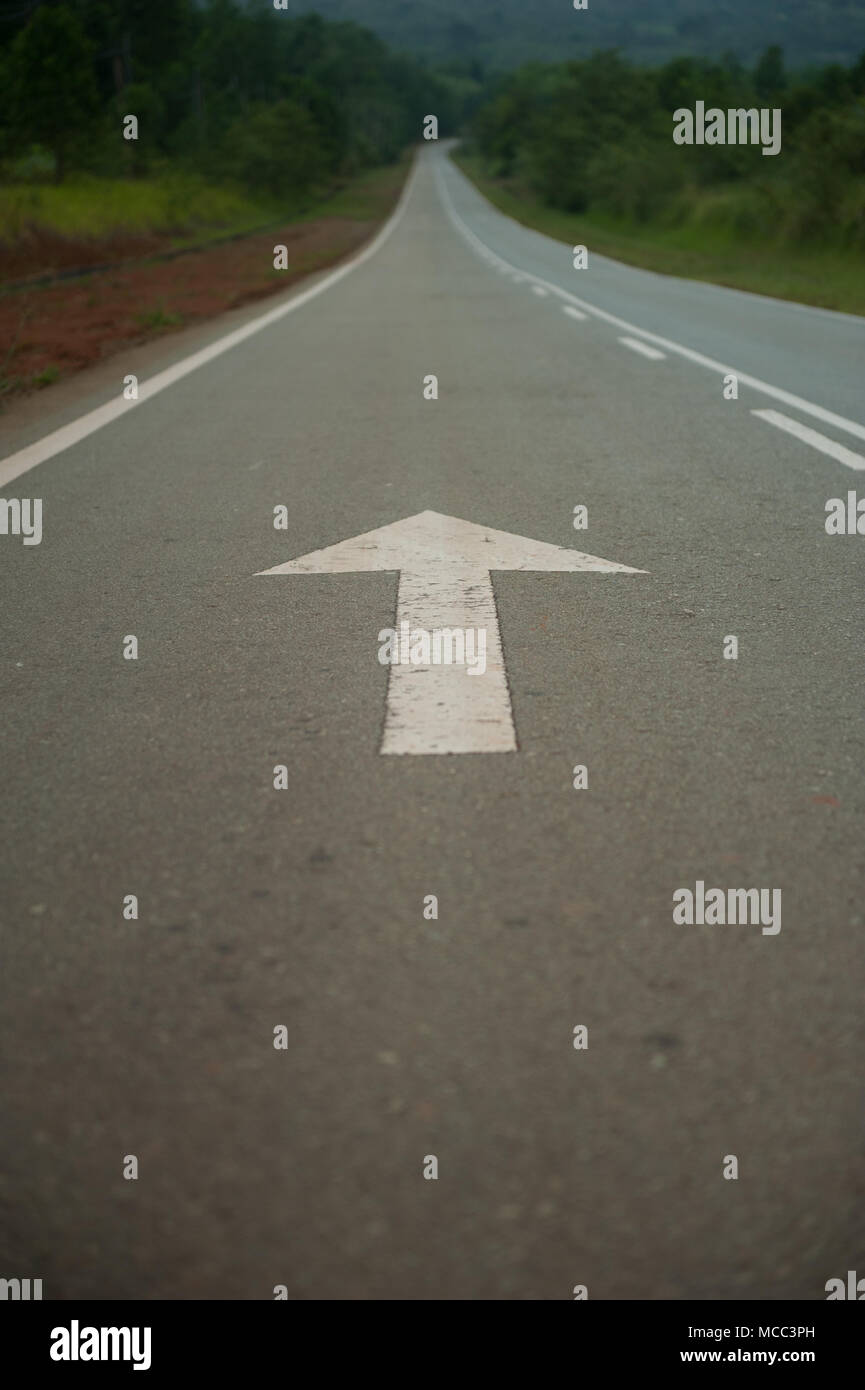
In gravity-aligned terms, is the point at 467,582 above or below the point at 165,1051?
above

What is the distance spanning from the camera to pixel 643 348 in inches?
483

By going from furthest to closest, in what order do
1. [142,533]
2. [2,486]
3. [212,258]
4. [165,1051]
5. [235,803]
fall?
[212,258]
[2,486]
[142,533]
[235,803]
[165,1051]

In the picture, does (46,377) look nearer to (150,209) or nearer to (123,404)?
(123,404)

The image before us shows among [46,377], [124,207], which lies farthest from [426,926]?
[124,207]

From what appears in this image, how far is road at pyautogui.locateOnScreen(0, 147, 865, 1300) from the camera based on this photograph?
1805 millimetres

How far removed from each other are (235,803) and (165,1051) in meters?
0.93

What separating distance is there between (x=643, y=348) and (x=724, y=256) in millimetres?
24062

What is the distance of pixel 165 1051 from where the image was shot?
2.14 metres

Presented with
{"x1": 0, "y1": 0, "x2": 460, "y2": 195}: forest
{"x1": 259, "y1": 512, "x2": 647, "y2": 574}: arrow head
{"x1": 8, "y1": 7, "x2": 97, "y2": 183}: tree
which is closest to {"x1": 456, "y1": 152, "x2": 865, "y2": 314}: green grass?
{"x1": 259, "y1": 512, "x2": 647, "y2": 574}: arrow head

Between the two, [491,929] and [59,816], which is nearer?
[491,929]

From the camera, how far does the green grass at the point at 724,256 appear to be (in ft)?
70.2
